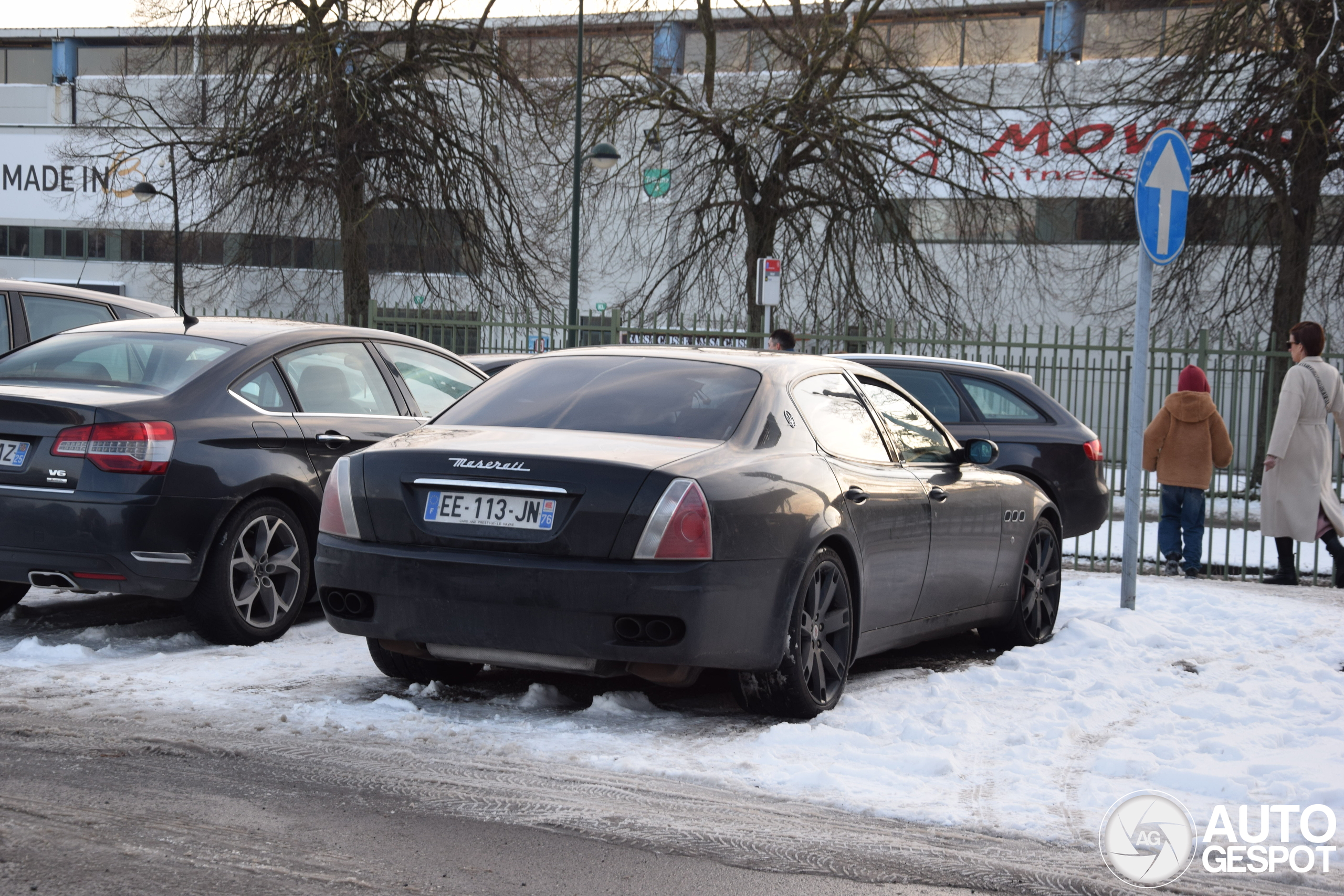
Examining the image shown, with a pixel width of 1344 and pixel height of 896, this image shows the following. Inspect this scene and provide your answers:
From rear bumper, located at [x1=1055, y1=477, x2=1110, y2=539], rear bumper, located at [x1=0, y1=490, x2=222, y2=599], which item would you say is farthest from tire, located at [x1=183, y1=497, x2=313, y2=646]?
rear bumper, located at [x1=1055, y1=477, x2=1110, y2=539]

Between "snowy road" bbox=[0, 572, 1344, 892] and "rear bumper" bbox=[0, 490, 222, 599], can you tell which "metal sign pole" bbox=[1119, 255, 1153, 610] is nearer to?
"snowy road" bbox=[0, 572, 1344, 892]

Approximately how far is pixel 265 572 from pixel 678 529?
2874 millimetres

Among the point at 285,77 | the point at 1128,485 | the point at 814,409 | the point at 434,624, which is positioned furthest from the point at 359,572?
the point at 285,77

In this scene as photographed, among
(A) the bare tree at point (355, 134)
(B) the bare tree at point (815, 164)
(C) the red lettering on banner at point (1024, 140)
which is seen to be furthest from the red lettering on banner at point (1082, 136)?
(A) the bare tree at point (355, 134)

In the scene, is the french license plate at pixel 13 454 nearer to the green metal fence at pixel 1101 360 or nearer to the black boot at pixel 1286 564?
the green metal fence at pixel 1101 360

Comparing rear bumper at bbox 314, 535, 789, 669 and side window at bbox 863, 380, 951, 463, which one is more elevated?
side window at bbox 863, 380, 951, 463

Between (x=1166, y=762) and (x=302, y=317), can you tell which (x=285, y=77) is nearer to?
(x=302, y=317)

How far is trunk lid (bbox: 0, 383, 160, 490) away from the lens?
20.4 ft

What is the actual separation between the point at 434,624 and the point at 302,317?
71.3 feet

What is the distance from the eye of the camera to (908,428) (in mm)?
6734

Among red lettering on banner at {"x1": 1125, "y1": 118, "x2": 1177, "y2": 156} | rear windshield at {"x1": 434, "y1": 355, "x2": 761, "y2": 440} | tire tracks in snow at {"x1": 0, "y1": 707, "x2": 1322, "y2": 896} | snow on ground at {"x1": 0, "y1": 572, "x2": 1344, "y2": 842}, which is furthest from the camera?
red lettering on banner at {"x1": 1125, "y1": 118, "x2": 1177, "y2": 156}

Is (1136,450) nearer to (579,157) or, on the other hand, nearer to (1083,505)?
(1083,505)

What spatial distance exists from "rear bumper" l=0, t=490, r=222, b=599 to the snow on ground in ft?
1.23

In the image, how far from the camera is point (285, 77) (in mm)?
22812
